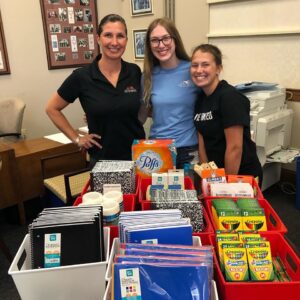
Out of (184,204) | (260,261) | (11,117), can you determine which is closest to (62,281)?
(184,204)

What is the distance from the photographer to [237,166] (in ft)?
5.05

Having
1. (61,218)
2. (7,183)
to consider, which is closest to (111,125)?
(61,218)

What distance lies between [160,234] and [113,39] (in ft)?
3.70

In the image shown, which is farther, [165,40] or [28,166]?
[28,166]

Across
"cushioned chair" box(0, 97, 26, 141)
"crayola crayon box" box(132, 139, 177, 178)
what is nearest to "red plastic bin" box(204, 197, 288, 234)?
"crayola crayon box" box(132, 139, 177, 178)

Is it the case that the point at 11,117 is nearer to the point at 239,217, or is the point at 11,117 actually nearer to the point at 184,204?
the point at 184,204

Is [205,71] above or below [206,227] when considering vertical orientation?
above

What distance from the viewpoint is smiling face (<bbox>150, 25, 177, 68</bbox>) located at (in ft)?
5.14

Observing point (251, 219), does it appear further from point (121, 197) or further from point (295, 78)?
point (295, 78)

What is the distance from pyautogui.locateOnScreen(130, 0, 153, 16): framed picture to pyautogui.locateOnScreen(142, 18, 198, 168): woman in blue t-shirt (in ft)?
8.60

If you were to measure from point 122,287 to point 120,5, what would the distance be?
4345 millimetres

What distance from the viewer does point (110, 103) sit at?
1683mm

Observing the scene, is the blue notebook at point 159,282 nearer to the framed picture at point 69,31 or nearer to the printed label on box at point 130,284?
the printed label on box at point 130,284

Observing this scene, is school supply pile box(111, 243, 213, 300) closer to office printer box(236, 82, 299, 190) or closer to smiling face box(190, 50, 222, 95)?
smiling face box(190, 50, 222, 95)
